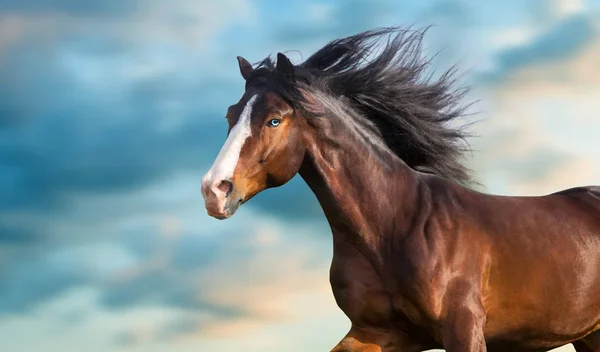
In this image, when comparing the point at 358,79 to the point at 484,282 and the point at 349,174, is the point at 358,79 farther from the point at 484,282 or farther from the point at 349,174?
the point at 484,282

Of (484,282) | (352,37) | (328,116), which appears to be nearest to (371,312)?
(484,282)

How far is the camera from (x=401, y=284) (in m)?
6.33

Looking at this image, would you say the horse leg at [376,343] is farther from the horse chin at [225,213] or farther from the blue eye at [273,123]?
the blue eye at [273,123]

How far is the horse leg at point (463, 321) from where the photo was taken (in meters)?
6.16

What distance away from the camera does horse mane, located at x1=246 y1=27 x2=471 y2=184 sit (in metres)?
7.04

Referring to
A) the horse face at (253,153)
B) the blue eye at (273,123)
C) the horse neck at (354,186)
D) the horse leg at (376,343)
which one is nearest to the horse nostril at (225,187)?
the horse face at (253,153)

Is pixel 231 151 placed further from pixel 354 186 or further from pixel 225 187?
pixel 354 186

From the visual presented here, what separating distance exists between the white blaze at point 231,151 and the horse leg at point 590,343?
12.2ft

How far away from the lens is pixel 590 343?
25.7ft

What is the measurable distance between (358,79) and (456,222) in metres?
1.38

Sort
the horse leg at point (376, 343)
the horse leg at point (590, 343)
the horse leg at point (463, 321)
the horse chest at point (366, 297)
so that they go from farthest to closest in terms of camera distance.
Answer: the horse leg at point (590, 343) < the horse leg at point (376, 343) < the horse chest at point (366, 297) < the horse leg at point (463, 321)

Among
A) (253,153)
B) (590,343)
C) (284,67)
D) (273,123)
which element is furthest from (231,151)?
(590,343)

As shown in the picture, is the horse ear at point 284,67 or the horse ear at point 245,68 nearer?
the horse ear at point 284,67

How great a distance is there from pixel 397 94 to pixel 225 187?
6.52ft
